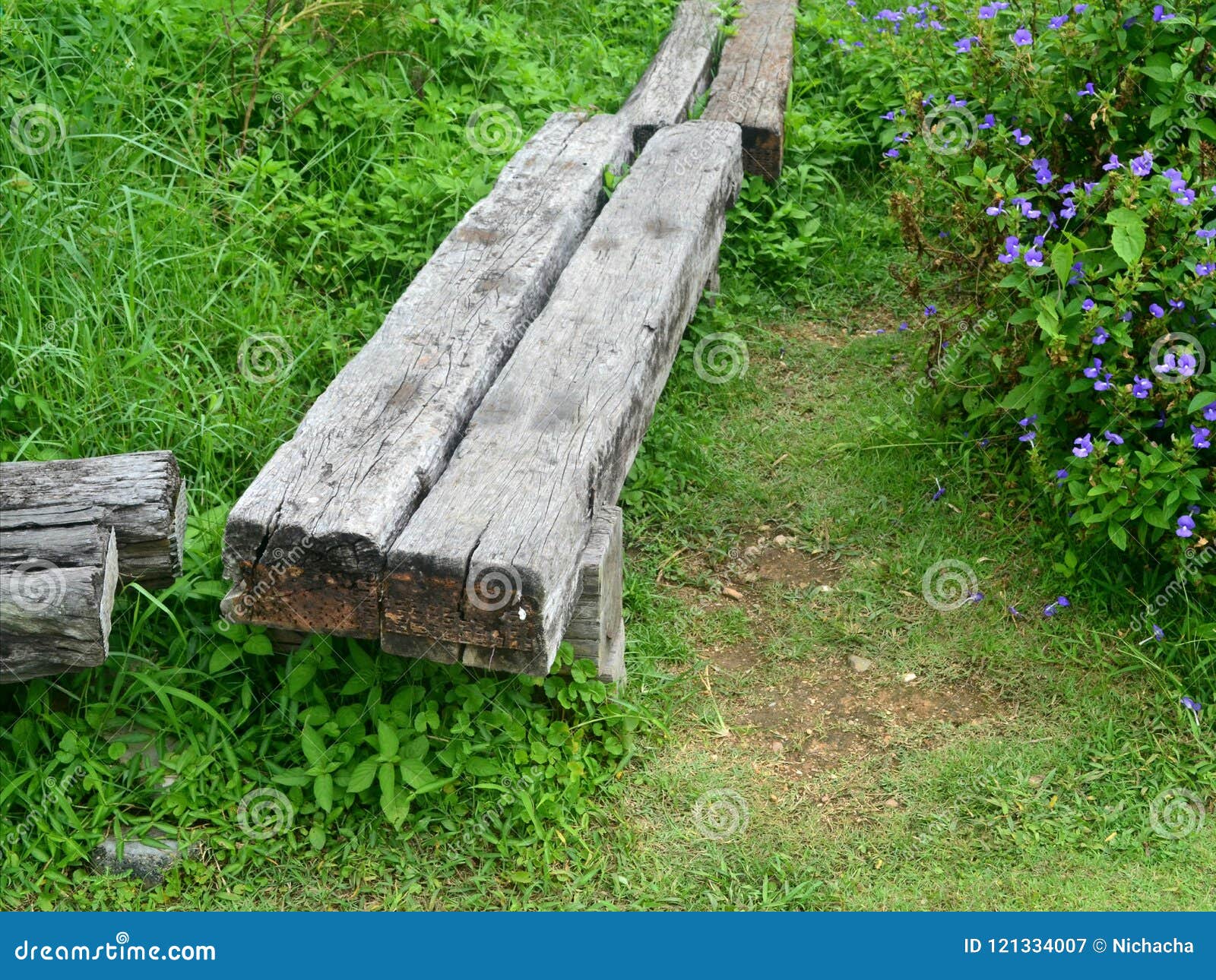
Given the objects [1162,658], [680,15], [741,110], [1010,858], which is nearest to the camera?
[1010,858]

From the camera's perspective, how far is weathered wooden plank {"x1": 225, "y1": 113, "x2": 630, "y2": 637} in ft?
8.86

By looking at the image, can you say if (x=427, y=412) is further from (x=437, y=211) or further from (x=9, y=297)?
(x=437, y=211)

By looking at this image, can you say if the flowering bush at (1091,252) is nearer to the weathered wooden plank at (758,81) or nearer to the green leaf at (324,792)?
the weathered wooden plank at (758,81)

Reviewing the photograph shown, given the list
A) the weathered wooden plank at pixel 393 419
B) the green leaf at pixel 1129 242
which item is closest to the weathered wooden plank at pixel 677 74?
the weathered wooden plank at pixel 393 419

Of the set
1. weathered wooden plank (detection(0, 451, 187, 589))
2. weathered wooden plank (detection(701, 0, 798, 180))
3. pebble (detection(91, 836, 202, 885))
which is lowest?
pebble (detection(91, 836, 202, 885))

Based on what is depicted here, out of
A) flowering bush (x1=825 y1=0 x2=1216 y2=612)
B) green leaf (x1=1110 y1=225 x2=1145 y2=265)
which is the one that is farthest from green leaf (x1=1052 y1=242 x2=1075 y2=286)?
green leaf (x1=1110 y1=225 x2=1145 y2=265)

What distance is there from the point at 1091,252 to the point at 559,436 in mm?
1567

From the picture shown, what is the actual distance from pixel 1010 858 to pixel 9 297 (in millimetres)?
3035

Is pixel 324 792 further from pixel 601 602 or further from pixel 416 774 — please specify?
pixel 601 602

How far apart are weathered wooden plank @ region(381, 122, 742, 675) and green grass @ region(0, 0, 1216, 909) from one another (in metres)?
0.47

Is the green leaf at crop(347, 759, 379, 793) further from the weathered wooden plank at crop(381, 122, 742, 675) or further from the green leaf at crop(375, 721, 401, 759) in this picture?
the weathered wooden plank at crop(381, 122, 742, 675)

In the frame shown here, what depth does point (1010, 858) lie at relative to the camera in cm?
303

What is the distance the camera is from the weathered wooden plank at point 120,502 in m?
2.83

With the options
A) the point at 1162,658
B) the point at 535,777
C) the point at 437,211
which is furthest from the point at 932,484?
Result: the point at 437,211
